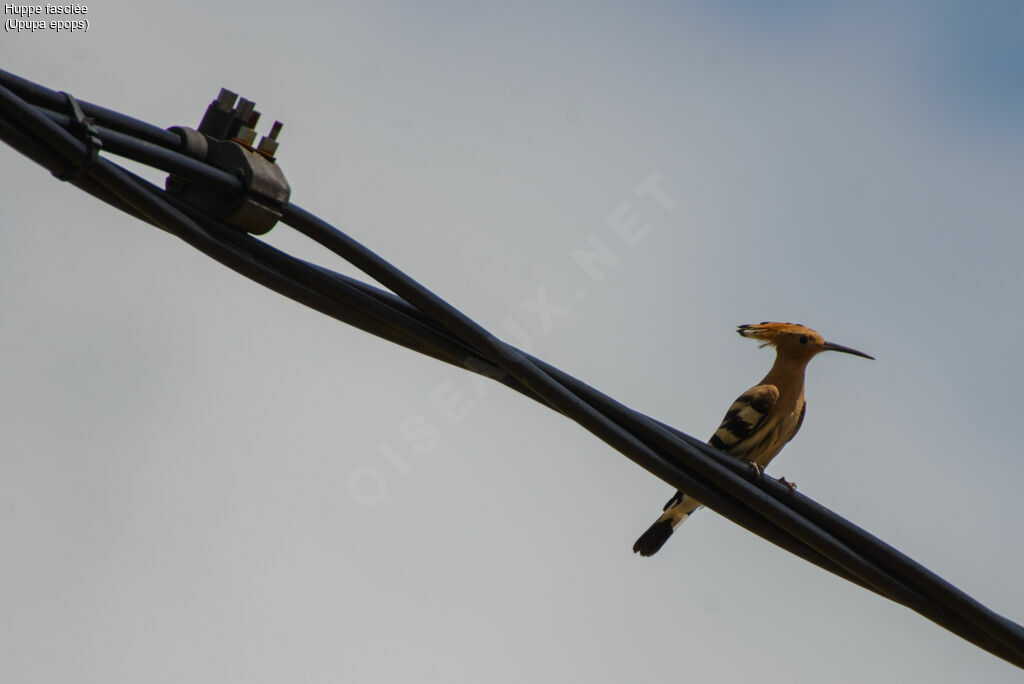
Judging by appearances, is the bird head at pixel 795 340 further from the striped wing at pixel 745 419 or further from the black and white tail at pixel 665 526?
the black and white tail at pixel 665 526

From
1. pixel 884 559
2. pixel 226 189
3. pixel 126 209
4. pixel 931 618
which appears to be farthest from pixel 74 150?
pixel 931 618

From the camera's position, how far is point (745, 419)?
6.67 metres

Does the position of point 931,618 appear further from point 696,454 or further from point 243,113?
point 243,113

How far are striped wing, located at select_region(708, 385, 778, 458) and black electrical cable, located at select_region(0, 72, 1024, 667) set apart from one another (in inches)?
119

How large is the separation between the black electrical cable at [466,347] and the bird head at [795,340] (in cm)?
312

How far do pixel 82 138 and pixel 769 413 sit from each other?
472 cm

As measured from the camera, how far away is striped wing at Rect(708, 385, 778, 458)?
6660 mm

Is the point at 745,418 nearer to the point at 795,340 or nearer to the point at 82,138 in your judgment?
the point at 795,340

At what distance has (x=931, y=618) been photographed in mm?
3596

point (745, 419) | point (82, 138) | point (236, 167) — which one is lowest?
point (82, 138)

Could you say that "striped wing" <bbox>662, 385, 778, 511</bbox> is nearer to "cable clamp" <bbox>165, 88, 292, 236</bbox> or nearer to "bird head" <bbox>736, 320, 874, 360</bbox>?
"bird head" <bbox>736, 320, 874, 360</bbox>

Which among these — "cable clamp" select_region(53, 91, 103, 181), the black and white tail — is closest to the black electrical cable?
"cable clamp" select_region(53, 91, 103, 181)

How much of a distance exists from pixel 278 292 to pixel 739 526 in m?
1.52

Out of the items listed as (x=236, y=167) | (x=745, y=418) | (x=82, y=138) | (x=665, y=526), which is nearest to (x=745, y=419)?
(x=745, y=418)
